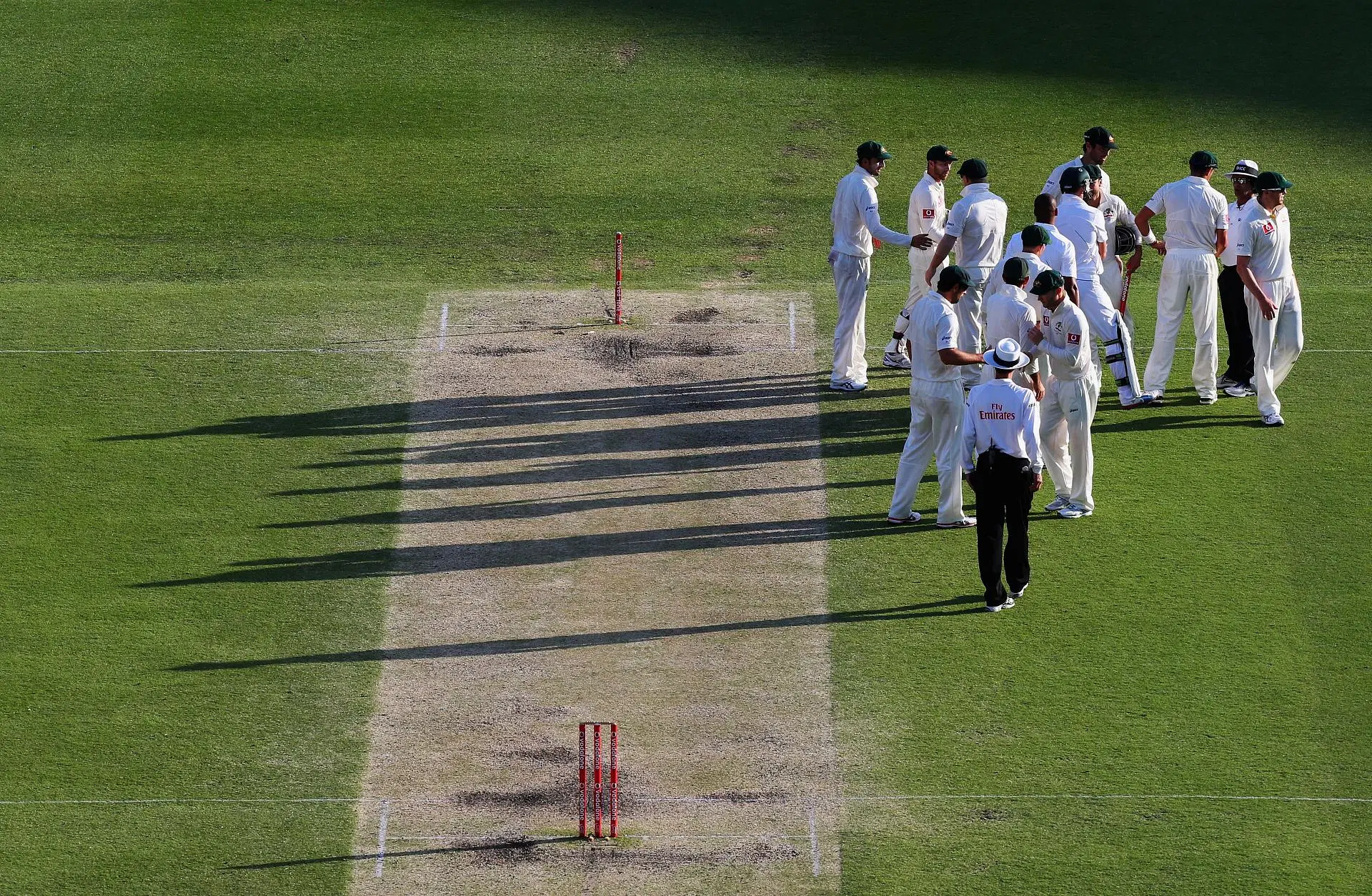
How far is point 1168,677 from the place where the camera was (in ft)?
40.5

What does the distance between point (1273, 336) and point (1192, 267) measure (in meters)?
0.94

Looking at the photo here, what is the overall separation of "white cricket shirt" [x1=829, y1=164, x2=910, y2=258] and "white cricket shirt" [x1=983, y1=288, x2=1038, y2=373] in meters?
2.14

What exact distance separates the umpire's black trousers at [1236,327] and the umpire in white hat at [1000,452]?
4.50m

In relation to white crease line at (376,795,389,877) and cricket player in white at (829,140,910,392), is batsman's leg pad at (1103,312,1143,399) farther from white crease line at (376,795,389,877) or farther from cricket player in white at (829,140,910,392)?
white crease line at (376,795,389,877)

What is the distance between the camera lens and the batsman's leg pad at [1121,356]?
50.8ft

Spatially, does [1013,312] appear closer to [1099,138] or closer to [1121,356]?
[1121,356]

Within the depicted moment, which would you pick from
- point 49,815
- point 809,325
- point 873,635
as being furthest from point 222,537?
point 809,325

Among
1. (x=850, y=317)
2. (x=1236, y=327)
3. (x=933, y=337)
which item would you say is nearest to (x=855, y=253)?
(x=850, y=317)

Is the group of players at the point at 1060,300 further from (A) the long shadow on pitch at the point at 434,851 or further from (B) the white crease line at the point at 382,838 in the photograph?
(B) the white crease line at the point at 382,838

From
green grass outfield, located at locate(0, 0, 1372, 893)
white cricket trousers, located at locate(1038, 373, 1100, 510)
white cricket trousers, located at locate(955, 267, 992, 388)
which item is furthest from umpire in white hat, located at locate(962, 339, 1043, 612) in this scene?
white cricket trousers, located at locate(955, 267, 992, 388)

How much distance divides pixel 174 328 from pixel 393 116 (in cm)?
614

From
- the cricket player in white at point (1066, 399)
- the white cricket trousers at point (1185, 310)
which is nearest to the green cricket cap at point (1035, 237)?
the cricket player in white at point (1066, 399)

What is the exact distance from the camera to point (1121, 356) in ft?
51.3

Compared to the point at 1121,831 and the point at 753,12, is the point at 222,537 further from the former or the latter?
the point at 753,12
